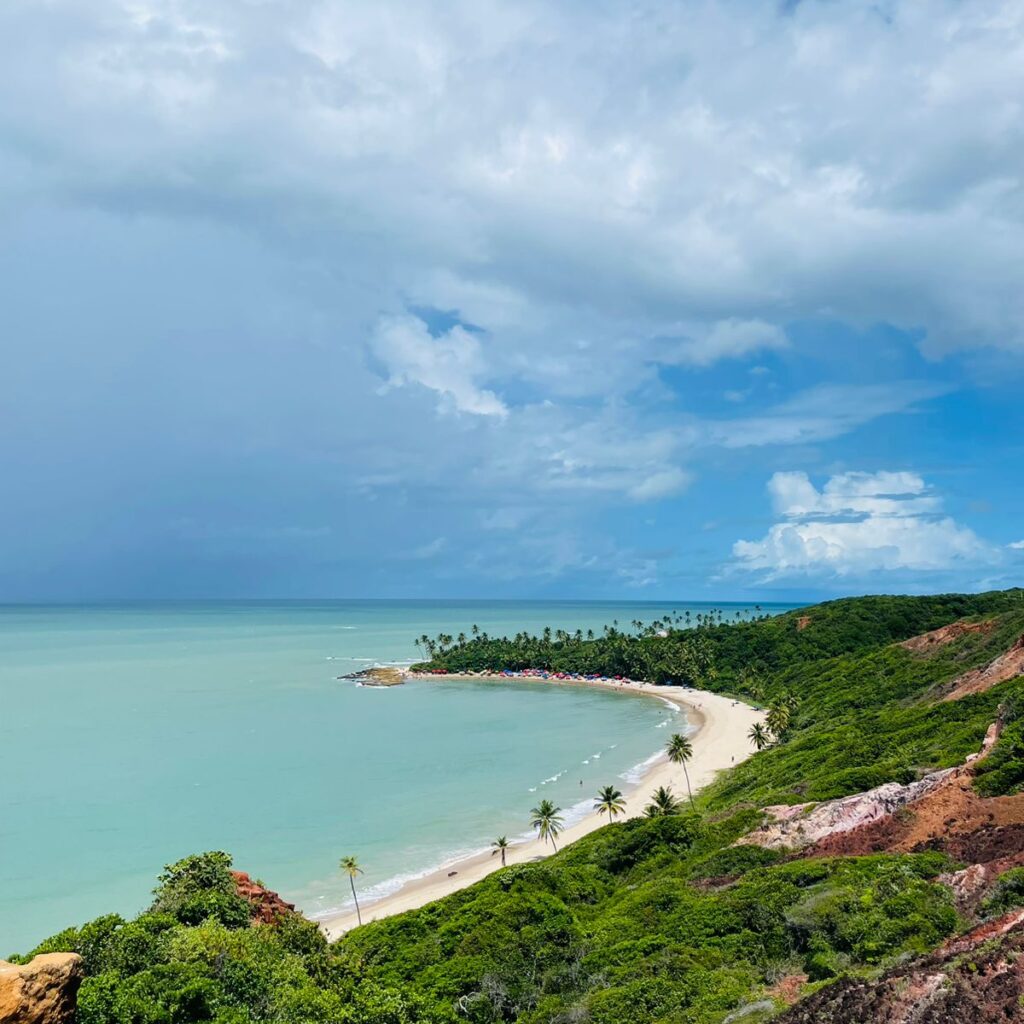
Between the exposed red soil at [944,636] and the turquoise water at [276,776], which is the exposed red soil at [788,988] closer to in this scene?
the turquoise water at [276,776]

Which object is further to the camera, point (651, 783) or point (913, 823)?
point (651, 783)

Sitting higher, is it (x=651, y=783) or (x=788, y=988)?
(x=788, y=988)

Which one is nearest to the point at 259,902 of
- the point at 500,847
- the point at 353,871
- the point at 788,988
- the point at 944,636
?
the point at 788,988

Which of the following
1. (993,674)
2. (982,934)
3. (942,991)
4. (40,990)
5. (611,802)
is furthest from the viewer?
(611,802)

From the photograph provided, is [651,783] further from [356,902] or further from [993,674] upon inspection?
[356,902]

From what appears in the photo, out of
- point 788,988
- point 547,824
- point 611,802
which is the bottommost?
point 547,824

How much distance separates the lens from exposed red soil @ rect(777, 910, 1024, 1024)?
1361 centimetres

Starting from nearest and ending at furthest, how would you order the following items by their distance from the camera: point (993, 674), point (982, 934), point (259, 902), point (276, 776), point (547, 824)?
point (982, 934), point (259, 902), point (547, 824), point (993, 674), point (276, 776)

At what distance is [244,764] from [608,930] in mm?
70796

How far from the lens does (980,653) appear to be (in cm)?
7488

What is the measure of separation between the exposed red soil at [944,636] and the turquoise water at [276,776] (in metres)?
35.0

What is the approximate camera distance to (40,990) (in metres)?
9.95

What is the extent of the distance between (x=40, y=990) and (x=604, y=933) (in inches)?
900

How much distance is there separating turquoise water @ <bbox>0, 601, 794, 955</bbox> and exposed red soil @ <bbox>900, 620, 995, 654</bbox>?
35.0 meters
